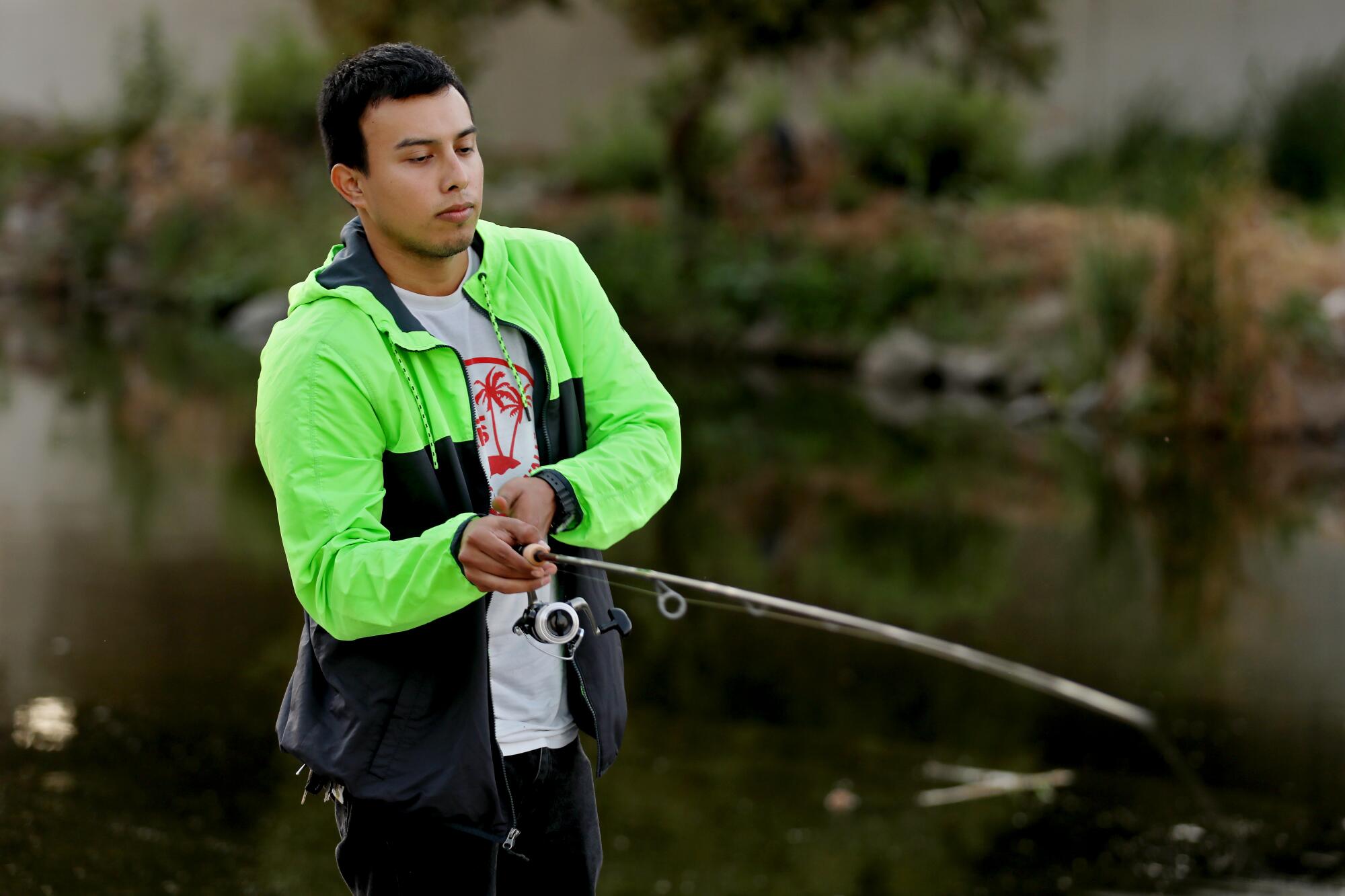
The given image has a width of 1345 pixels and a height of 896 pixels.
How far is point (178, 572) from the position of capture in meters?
6.95

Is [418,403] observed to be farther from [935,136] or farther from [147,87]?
[147,87]

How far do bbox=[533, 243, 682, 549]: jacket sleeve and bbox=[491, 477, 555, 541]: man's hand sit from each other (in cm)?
7

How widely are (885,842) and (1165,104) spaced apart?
1712 cm

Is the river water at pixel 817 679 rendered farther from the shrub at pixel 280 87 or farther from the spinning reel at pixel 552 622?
the shrub at pixel 280 87

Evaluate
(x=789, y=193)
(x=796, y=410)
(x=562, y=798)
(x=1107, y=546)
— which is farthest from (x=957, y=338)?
(x=562, y=798)

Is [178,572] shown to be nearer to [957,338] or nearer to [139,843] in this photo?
[139,843]

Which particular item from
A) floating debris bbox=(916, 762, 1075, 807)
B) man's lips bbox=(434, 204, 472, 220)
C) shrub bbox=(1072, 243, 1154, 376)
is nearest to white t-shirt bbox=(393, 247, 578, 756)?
man's lips bbox=(434, 204, 472, 220)

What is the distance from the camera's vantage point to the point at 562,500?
6.59 feet

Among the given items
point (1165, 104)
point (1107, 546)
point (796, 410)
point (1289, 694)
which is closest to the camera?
point (1289, 694)

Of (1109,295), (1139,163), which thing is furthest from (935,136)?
(1109,295)

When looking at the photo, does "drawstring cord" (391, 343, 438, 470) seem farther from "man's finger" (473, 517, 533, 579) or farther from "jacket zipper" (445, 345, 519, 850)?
"man's finger" (473, 517, 533, 579)

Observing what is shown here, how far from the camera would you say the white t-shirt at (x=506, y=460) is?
2137mm

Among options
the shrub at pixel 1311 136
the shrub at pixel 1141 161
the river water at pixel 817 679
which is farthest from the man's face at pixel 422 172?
the shrub at pixel 1311 136

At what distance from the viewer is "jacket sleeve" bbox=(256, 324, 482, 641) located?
1899mm
